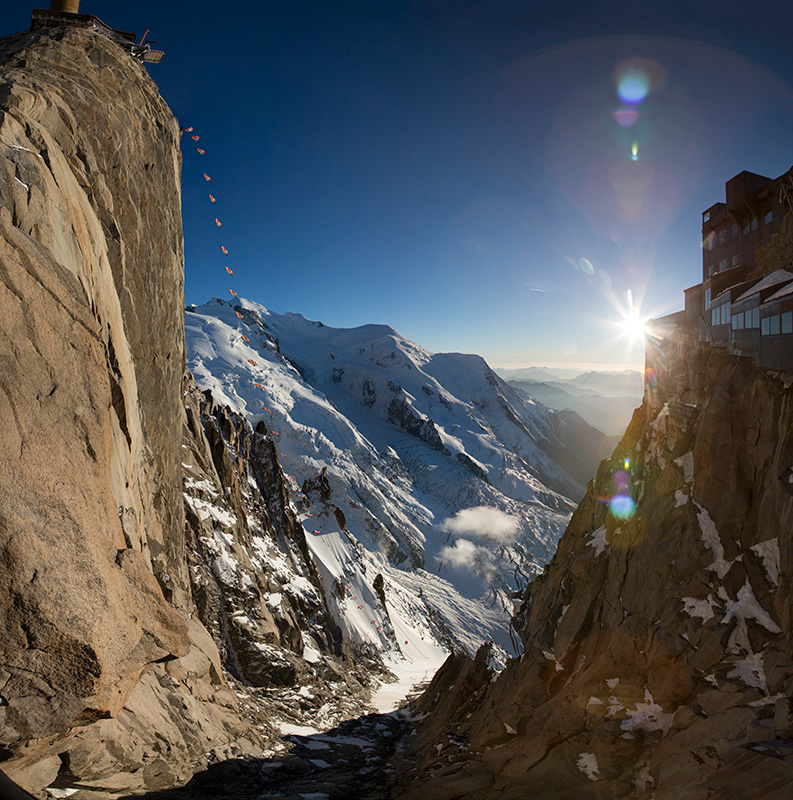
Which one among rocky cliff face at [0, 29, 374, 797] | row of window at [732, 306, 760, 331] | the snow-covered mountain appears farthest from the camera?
the snow-covered mountain

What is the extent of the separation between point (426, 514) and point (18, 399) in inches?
5258

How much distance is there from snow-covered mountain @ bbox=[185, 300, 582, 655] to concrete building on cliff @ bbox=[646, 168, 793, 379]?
47306 mm

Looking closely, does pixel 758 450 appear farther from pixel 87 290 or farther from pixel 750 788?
pixel 87 290

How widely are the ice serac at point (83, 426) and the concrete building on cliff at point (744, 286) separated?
17.6 m

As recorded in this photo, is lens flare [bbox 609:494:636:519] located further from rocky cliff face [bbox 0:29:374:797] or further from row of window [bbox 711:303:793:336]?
rocky cliff face [bbox 0:29:374:797]

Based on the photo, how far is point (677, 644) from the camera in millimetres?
13539

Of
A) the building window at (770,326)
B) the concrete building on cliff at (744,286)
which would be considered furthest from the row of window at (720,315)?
the building window at (770,326)

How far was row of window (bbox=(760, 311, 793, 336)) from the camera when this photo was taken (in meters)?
12.6

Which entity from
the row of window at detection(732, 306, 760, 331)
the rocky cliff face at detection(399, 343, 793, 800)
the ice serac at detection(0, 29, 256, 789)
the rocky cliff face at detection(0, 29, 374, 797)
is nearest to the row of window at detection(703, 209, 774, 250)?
the rocky cliff face at detection(399, 343, 793, 800)

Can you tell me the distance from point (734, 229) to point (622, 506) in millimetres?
A: 23916

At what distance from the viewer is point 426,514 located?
135 meters

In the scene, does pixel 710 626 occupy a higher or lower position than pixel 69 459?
lower

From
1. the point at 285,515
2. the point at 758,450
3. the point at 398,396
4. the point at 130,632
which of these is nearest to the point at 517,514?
the point at 398,396

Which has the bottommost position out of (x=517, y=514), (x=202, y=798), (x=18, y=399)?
(x=517, y=514)
